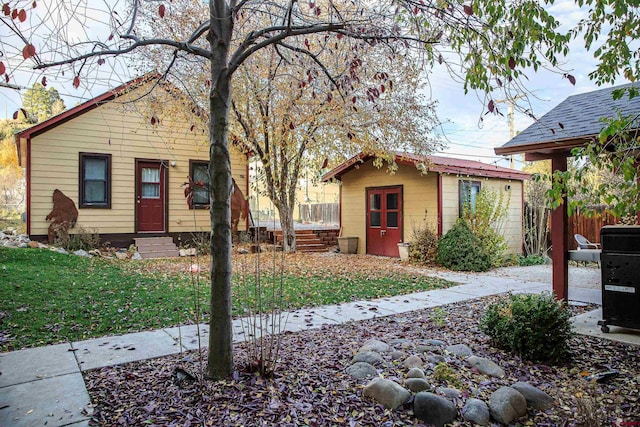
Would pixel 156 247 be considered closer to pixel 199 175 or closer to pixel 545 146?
pixel 199 175

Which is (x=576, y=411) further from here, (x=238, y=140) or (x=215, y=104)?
(x=238, y=140)

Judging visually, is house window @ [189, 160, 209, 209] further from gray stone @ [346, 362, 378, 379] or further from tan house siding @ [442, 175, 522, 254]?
gray stone @ [346, 362, 378, 379]

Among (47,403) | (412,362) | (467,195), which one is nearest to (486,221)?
(467,195)

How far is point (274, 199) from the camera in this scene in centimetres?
1095

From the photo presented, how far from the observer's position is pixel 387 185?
1226 centimetres

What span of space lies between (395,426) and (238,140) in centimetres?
994

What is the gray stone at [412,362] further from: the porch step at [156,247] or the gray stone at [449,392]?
the porch step at [156,247]

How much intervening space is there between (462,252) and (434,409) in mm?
7722

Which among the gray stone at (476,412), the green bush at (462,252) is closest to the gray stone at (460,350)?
the gray stone at (476,412)

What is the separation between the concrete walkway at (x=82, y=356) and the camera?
2498 mm

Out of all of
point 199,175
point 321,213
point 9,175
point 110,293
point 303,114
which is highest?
point 9,175

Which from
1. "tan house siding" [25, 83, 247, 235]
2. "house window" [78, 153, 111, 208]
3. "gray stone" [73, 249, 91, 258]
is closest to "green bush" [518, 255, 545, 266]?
"tan house siding" [25, 83, 247, 235]

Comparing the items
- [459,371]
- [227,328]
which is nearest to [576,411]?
[459,371]

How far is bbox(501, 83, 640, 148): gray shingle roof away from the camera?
5145mm
